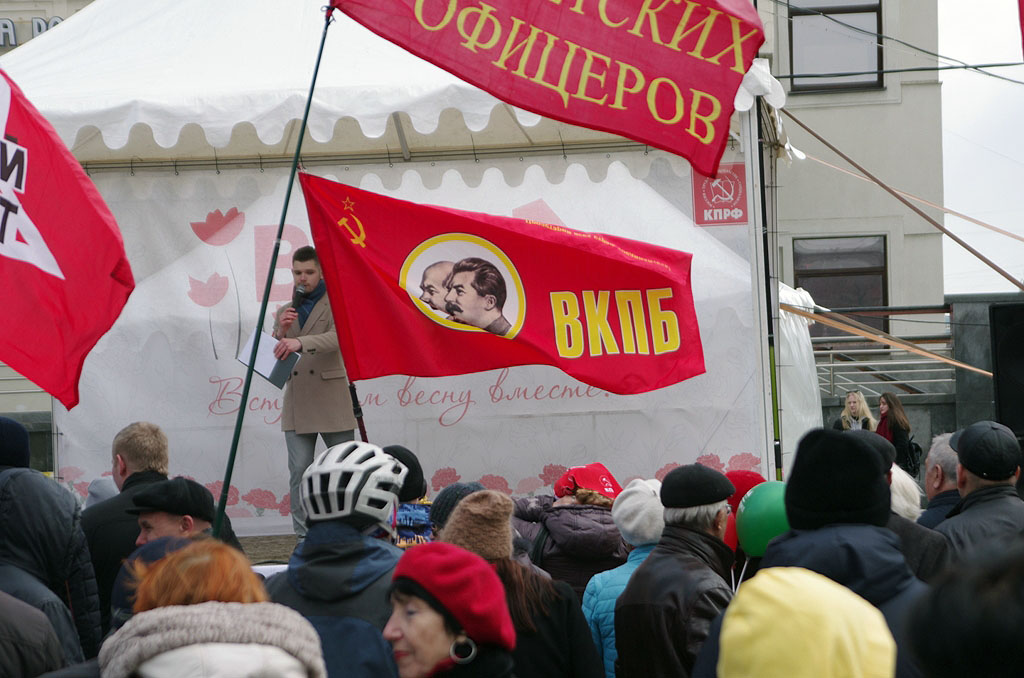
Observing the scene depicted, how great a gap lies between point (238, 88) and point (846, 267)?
13761mm

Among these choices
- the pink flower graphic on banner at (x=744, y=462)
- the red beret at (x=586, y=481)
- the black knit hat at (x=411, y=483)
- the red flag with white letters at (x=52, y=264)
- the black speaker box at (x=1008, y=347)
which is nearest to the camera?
the red flag with white letters at (x=52, y=264)

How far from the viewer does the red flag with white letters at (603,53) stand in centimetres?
497

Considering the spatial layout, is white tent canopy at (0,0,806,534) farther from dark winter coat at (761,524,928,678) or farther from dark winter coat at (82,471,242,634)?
dark winter coat at (761,524,928,678)

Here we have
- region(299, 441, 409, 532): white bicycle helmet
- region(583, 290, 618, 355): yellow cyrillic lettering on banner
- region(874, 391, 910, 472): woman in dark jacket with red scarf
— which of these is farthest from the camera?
region(874, 391, 910, 472): woman in dark jacket with red scarf

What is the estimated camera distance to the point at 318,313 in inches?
274

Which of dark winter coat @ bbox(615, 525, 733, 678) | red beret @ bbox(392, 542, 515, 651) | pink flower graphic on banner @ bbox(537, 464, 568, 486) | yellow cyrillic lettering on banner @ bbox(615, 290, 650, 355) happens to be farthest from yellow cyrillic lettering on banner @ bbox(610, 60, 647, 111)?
pink flower graphic on banner @ bbox(537, 464, 568, 486)

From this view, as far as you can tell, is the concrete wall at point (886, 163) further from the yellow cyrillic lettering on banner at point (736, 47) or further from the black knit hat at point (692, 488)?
the black knit hat at point (692, 488)

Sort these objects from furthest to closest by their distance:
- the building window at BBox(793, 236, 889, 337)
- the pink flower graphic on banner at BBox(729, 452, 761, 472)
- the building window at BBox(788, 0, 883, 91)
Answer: the building window at BBox(793, 236, 889, 337) → the building window at BBox(788, 0, 883, 91) → the pink flower graphic on banner at BBox(729, 452, 761, 472)

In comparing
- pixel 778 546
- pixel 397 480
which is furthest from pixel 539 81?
pixel 778 546

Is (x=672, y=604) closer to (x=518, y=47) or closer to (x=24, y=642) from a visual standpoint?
(x=24, y=642)

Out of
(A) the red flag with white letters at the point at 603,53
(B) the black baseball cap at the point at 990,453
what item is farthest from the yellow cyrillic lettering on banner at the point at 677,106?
(B) the black baseball cap at the point at 990,453

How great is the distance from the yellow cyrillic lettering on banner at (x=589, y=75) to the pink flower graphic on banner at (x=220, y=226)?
4231mm

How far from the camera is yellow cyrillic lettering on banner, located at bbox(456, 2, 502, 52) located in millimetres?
5043

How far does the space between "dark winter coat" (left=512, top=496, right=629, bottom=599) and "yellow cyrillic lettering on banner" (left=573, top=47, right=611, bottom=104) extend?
1739 mm
